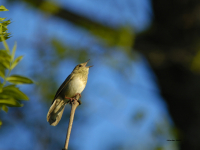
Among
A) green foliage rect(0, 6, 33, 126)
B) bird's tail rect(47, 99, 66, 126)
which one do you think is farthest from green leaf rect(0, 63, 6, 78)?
bird's tail rect(47, 99, 66, 126)

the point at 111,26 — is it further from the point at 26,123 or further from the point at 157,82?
the point at 26,123

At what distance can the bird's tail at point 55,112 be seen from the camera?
4.52 meters

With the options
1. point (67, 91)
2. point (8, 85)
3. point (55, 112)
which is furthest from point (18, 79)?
point (67, 91)

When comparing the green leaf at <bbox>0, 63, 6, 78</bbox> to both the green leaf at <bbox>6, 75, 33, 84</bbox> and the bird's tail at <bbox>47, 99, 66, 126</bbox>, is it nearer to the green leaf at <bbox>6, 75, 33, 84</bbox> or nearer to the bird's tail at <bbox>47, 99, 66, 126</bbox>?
the green leaf at <bbox>6, 75, 33, 84</bbox>

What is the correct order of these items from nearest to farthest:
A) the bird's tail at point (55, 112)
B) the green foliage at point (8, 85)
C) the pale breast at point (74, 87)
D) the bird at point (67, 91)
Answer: the green foliage at point (8, 85), the bird's tail at point (55, 112), the bird at point (67, 91), the pale breast at point (74, 87)

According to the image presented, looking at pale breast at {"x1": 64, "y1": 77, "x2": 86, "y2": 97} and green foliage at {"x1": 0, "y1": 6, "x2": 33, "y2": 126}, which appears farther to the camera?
pale breast at {"x1": 64, "y1": 77, "x2": 86, "y2": 97}

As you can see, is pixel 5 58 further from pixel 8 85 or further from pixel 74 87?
pixel 74 87

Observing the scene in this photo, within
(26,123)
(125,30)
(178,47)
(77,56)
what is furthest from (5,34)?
(26,123)

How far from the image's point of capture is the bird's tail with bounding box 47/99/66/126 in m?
4.52

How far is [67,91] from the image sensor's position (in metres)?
5.30

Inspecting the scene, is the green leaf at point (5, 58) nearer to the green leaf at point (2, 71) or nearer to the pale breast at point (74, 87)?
the green leaf at point (2, 71)

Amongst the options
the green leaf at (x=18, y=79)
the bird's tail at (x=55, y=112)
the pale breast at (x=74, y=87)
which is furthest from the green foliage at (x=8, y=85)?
the pale breast at (x=74, y=87)

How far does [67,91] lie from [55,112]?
2.19ft

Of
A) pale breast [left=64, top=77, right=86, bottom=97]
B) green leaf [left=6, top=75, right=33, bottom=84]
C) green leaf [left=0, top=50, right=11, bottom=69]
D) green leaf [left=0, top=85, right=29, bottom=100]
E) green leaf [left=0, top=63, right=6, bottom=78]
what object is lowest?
green leaf [left=0, top=85, right=29, bottom=100]
